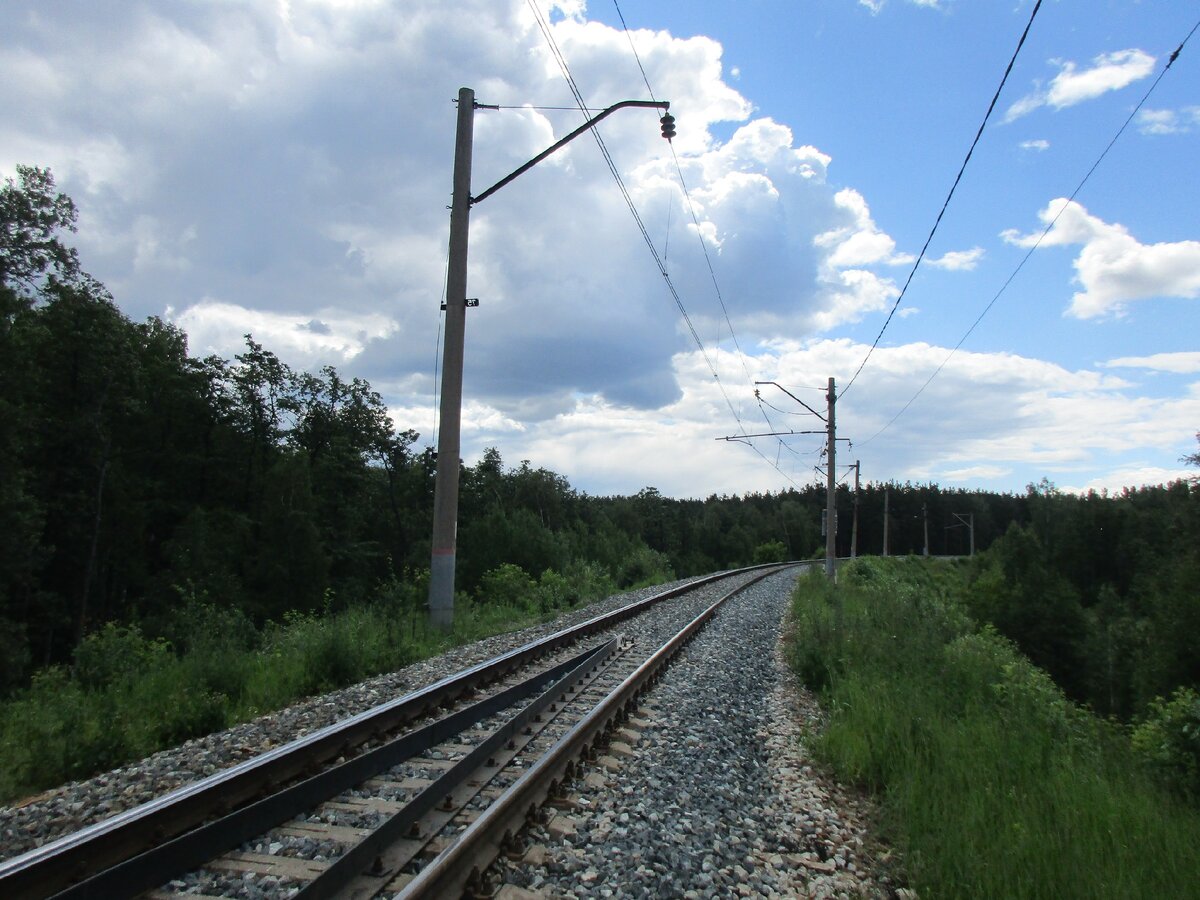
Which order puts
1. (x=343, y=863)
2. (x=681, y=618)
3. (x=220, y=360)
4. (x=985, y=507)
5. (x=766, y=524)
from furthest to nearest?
(x=985, y=507)
(x=766, y=524)
(x=220, y=360)
(x=681, y=618)
(x=343, y=863)

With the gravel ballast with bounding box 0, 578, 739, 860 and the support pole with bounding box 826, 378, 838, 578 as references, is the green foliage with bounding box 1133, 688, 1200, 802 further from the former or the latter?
the support pole with bounding box 826, 378, 838, 578

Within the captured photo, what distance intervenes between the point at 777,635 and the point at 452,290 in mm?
9157

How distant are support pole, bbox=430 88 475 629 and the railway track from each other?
601 centimetres

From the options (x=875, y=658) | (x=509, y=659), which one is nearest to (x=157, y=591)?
(x=509, y=659)

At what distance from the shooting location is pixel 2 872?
3.56 metres

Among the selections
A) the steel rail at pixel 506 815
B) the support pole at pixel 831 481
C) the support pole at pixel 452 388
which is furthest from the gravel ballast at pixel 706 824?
the support pole at pixel 831 481

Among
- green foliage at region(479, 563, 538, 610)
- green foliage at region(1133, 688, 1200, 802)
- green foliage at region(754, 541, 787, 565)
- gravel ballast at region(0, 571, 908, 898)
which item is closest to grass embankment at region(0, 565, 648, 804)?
gravel ballast at region(0, 571, 908, 898)

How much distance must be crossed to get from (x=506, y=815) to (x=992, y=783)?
140 inches

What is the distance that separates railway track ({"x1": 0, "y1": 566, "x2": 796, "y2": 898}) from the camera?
3.80 meters

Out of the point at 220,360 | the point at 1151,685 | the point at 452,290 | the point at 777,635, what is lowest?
the point at 1151,685

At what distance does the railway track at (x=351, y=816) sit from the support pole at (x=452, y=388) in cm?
601

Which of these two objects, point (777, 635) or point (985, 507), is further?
point (985, 507)

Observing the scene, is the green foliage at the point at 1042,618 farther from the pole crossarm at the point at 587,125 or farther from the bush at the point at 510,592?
the pole crossarm at the point at 587,125

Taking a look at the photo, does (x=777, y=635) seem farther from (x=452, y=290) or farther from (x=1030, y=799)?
(x=1030, y=799)
